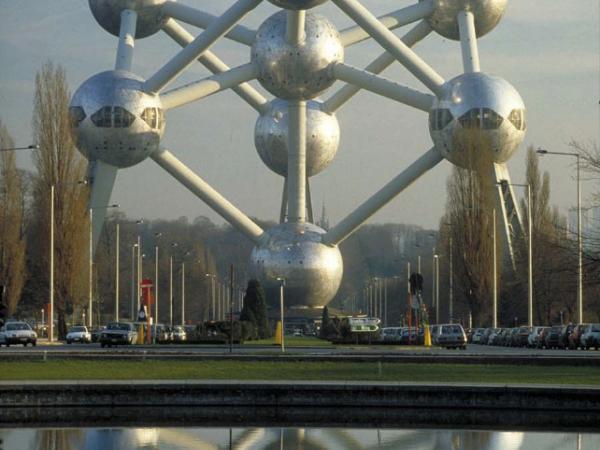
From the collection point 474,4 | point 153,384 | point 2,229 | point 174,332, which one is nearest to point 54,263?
point 2,229

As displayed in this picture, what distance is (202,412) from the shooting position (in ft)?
69.6

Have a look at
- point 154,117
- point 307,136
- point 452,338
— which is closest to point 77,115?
point 154,117

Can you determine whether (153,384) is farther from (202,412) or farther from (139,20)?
(139,20)

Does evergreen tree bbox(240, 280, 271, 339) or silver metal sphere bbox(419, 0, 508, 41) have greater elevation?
silver metal sphere bbox(419, 0, 508, 41)

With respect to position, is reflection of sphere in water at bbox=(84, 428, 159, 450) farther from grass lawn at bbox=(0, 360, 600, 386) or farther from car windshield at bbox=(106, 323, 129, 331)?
car windshield at bbox=(106, 323, 129, 331)

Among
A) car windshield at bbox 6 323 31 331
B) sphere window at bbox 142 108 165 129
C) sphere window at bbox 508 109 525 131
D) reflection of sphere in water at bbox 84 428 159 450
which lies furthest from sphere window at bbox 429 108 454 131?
reflection of sphere in water at bbox 84 428 159 450

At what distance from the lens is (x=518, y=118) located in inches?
2552

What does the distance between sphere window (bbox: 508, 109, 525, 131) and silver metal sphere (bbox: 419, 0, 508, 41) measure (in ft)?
21.2

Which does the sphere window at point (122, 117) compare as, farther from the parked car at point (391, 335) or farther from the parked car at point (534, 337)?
the parked car at point (534, 337)

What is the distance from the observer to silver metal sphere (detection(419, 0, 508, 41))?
6844cm

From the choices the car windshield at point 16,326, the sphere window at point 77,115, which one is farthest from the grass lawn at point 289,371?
the sphere window at point 77,115

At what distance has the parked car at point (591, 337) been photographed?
48.6m

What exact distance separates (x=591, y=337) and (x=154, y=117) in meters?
23.5

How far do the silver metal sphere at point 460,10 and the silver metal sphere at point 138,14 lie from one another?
13.3 meters
